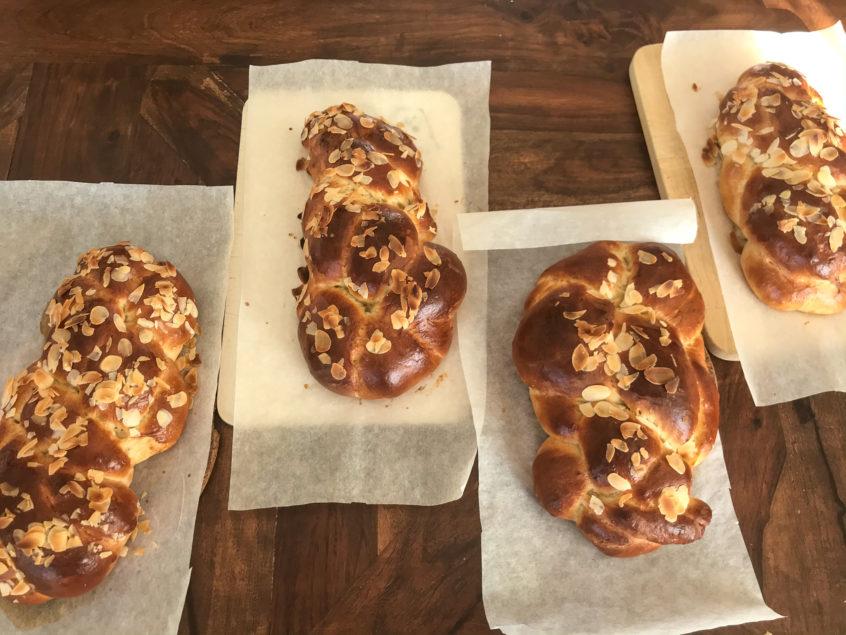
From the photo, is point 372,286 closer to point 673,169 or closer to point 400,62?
point 400,62

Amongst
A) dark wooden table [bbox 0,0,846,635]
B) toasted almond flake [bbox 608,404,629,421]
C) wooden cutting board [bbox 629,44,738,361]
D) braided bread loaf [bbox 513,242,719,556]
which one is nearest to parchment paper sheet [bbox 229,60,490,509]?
dark wooden table [bbox 0,0,846,635]

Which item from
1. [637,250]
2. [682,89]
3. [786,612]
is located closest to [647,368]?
[637,250]

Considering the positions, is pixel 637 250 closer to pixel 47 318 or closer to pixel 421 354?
pixel 421 354

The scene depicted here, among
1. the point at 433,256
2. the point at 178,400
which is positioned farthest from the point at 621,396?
the point at 178,400

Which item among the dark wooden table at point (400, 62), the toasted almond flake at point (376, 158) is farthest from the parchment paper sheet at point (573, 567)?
the toasted almond flake at point (376, 158)

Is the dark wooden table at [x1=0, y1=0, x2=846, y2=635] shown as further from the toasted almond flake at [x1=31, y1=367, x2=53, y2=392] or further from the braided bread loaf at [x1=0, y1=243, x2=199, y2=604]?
the toasted almond flake at [x1=31, y1=367, x2=53, y2=392]

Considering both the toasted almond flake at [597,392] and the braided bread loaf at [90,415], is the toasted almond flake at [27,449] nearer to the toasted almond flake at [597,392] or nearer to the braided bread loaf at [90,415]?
the braided bread loaf at [90,415]
